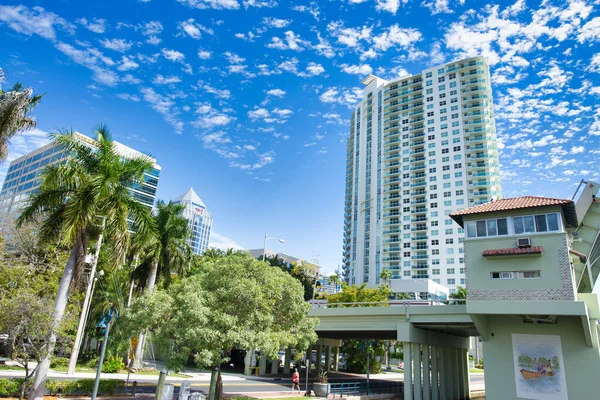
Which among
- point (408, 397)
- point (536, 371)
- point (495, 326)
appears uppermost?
point (495, 326)

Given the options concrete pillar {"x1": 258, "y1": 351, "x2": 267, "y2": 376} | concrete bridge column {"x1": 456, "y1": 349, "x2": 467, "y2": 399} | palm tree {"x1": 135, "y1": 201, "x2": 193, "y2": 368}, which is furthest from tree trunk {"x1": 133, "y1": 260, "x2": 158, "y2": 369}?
concrete bridge column {"x1": 456, "y1": 349, "x2": 467, "y2": 399}

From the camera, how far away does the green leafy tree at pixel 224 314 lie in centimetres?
2022

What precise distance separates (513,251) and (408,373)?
12.3 m

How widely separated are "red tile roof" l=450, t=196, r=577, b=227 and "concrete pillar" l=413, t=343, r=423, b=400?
10.7m

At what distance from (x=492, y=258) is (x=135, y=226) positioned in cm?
2174

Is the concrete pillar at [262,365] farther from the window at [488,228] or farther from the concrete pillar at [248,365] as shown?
the window at [488,228]

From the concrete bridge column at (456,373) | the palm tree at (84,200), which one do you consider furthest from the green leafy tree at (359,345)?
the palm tree at (84,200)

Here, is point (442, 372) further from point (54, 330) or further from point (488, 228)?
point (54, 330)

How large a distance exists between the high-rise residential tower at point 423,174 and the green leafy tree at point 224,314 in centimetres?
8143

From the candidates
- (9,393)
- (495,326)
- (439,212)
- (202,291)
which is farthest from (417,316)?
(439,212)

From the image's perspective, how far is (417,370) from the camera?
98.8 feet

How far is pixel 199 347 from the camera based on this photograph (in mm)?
20062

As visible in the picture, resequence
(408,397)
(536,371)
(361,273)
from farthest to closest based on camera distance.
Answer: (361,273)
(408,397)
(536,371)

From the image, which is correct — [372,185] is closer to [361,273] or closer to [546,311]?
[361,273]
